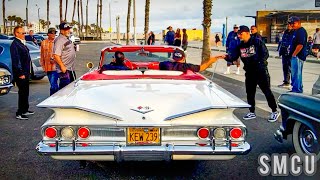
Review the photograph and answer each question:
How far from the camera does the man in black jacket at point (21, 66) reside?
7.24 meters

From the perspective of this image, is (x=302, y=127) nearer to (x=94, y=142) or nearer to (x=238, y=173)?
(x=238, y=173)

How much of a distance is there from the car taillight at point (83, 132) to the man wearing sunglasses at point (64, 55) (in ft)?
11.8

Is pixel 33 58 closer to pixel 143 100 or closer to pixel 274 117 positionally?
pixel 274 117

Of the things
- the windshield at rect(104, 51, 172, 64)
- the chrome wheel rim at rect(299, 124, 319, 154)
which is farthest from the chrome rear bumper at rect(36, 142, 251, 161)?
the windshield at rect(104, 51, 172, 64)

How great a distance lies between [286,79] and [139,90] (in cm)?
771

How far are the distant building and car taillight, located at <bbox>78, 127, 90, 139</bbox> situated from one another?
1852 inches

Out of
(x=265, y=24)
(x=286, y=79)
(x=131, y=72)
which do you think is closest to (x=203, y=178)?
(x=131, y=72)

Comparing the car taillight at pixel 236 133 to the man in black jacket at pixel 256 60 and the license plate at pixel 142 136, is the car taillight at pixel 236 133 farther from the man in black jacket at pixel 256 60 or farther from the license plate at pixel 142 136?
the man in black jacket at pixel 256 60

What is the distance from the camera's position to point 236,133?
378 centimetres

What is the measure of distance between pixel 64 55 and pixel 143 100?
3.86m

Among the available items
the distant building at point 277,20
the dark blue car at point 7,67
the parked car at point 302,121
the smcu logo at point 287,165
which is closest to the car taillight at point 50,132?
the smcu logo at point 287,165

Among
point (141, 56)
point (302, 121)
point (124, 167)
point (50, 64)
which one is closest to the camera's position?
point (302, 121)

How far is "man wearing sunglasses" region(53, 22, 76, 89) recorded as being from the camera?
7.07 m

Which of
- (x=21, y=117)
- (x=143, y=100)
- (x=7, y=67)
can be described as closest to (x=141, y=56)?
(x=21, y=117)
